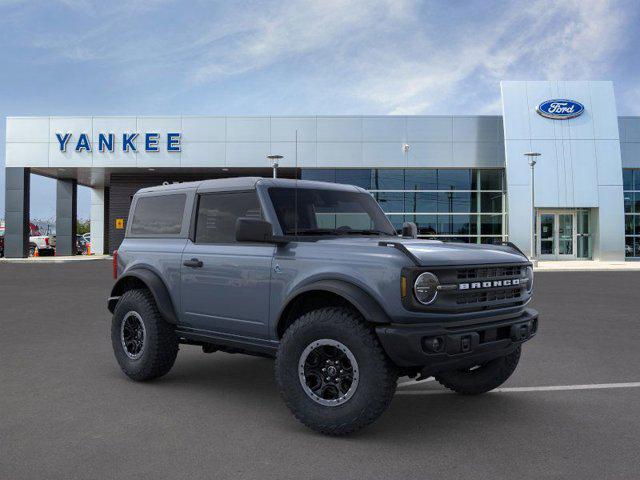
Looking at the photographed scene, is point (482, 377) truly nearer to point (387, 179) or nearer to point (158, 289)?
point (158, 289)

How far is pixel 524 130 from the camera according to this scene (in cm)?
3195

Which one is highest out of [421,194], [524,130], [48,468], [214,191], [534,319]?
[524,130]

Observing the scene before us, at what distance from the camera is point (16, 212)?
3441 centimetres

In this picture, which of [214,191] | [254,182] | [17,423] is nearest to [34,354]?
[17,423]

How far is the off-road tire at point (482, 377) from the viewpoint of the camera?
539 cm

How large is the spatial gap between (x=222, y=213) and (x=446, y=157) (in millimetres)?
28789

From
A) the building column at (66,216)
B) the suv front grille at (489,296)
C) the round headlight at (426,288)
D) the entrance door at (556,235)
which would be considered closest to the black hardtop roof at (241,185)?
the round headlight at (426,288)

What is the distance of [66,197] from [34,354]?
115 feet

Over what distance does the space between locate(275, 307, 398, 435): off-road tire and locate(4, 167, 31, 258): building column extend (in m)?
33.8

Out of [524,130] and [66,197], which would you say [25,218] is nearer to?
[66,197]

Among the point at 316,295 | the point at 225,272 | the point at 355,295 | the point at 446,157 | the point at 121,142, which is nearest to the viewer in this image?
the point at 355,295

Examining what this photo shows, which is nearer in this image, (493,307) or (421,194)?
(493,307)

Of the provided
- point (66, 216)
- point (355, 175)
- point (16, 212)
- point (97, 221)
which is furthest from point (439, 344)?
point (97, 221)

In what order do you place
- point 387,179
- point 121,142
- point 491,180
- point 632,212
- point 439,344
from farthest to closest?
1. point 632,212
2. point 491,180
3. point 387,179
4. point 121,142
5. point 439,344
